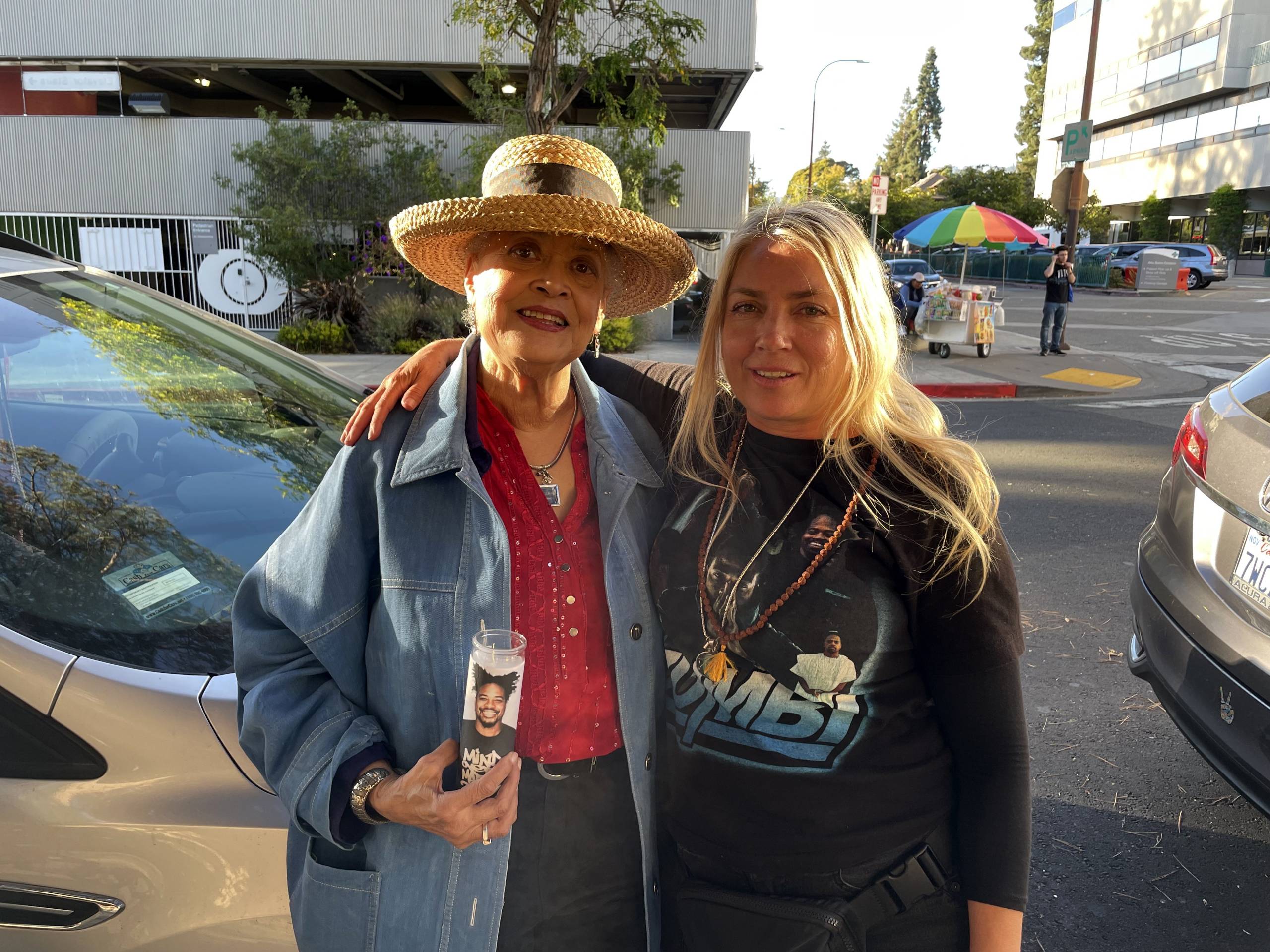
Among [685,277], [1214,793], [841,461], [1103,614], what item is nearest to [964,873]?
[841,461]

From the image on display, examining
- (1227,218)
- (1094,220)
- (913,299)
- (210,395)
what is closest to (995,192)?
(1094,220)

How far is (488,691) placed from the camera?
1.31 metres

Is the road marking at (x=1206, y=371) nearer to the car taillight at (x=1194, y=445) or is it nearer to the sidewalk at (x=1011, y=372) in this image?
the sidewalk at (x=1011, y=372)

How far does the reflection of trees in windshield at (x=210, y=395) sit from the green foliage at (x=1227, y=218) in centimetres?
5311

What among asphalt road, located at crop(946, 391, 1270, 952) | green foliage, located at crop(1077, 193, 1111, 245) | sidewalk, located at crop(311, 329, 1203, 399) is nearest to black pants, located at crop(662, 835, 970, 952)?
asphalt road, located at crop(946, 391, 1270, 952)

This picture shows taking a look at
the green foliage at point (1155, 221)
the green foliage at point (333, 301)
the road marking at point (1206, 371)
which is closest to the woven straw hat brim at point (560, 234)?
the road marking at point (1206, 371)

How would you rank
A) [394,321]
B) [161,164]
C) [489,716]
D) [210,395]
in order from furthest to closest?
1. [161,164]
2. [394,321]
3. [210,395]
4. [489,716]

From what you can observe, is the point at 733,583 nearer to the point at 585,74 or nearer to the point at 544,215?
the point at 544,215

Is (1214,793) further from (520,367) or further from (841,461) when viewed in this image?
(520,367)

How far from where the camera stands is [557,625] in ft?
5.22

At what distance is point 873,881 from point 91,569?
5.39 feet

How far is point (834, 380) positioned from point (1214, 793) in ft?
9.10

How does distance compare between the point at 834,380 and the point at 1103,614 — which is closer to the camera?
the point at 834,380

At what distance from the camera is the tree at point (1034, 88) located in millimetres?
72938
